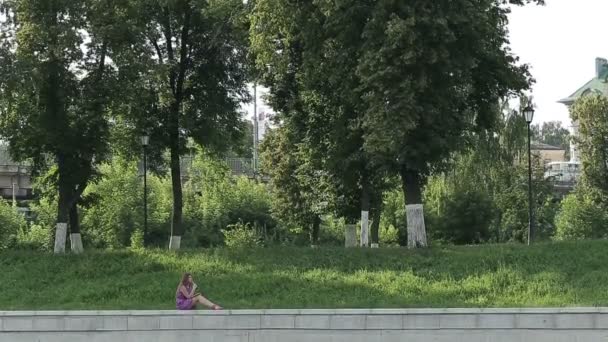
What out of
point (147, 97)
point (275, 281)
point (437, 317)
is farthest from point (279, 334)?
point (147, 97)

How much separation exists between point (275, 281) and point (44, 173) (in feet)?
39.9

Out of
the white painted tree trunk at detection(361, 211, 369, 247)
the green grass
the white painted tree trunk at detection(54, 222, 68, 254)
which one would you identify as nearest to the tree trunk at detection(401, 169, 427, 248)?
the green grass

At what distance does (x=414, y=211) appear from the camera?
21.2m

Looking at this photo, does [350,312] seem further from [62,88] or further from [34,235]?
[34,235]

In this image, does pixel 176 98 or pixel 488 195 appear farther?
pixel 488 195

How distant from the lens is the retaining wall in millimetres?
11609

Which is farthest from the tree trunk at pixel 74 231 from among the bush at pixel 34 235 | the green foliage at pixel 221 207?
the green foliage at pixel 221 207

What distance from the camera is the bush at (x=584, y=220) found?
1671 inches

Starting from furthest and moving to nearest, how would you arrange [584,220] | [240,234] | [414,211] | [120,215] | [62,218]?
[120,215]
[240,234]
[584,220]
[62,218]
[414,211]

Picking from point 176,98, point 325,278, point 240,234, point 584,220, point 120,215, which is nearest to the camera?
point 325,278

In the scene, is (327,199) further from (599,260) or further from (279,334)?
(279,334)

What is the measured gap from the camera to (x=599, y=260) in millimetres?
17266

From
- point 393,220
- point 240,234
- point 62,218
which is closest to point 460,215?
point 393,220

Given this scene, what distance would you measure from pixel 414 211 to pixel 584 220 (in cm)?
2516
